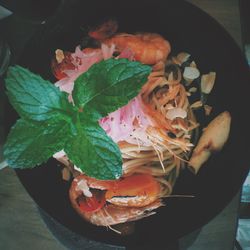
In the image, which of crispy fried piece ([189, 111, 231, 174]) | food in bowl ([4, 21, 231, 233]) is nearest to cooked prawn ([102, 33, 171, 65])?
food in bowl ([4, 21, 231, 233])

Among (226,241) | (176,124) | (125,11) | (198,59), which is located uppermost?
(125,11)

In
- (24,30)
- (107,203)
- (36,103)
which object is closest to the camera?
(36,103)

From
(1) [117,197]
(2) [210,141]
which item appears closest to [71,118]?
(1) [117,197]

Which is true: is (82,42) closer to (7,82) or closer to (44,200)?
(7,82)

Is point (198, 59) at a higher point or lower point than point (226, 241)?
higher

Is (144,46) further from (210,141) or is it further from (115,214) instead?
(115,214)

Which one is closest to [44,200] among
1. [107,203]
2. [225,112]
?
[107,203]

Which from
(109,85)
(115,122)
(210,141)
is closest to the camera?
(109,85)
